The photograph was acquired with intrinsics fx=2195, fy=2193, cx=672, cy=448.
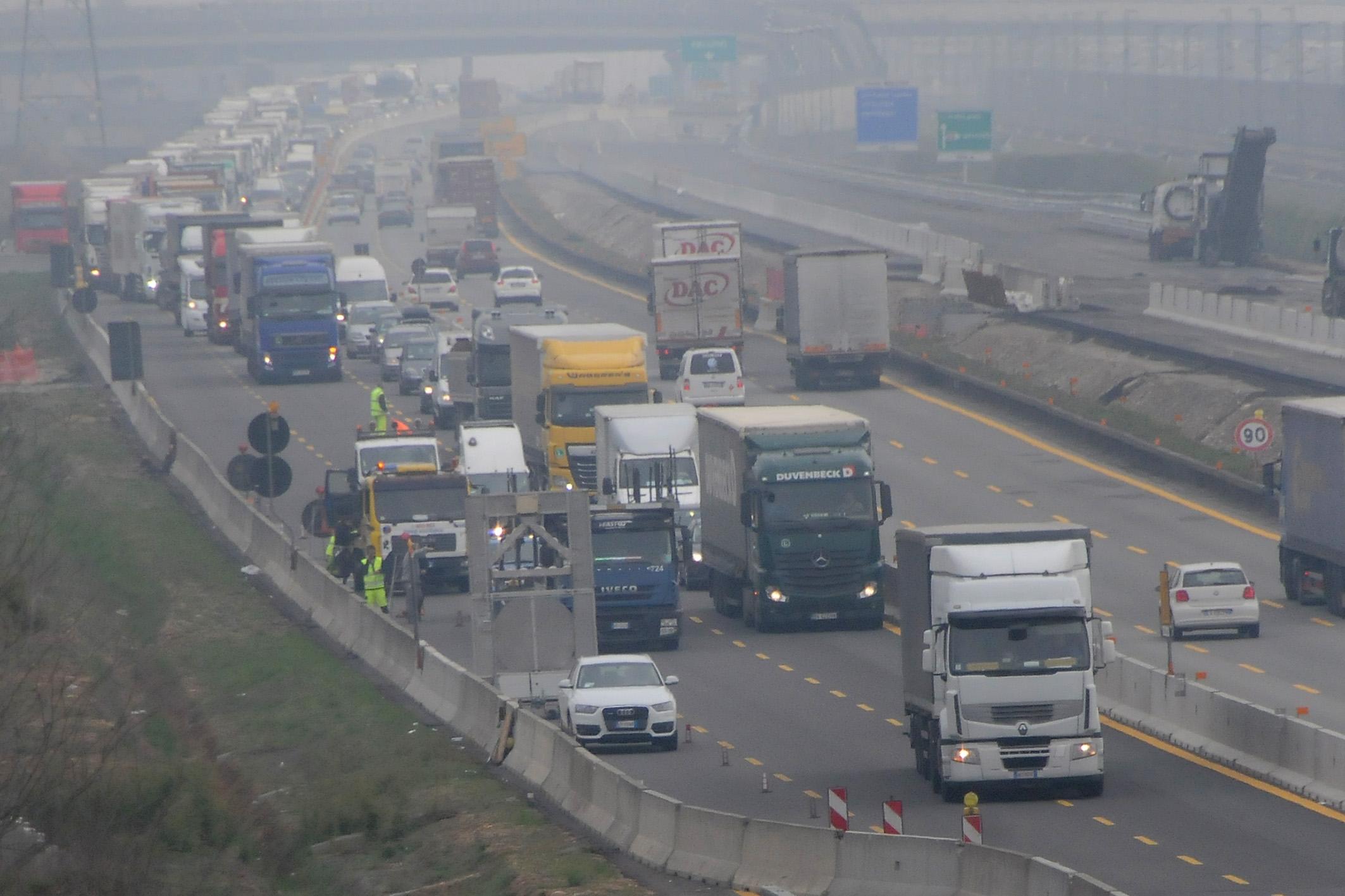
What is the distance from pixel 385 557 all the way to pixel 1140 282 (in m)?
46.7

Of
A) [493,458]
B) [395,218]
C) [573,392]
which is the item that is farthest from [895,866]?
[395,218]

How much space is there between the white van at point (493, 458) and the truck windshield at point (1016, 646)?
69.0ft

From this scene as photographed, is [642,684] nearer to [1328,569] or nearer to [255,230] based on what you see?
[1328,569]

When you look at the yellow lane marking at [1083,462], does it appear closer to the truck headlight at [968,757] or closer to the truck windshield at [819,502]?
the truck windshield at [819,502]

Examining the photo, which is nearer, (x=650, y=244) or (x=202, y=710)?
(x=202, y=710)

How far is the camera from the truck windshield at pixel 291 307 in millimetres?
65750

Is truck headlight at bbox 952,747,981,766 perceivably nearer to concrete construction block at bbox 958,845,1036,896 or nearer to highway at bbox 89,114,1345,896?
highway at bbox 89,114,1345,896

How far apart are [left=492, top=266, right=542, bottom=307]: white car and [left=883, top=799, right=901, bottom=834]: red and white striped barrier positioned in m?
60.6

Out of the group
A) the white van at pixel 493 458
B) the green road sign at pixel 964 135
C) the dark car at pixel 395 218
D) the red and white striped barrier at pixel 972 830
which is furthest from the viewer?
the dark car at pixel 395 218

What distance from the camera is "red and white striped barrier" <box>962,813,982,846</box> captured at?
61.8 ft

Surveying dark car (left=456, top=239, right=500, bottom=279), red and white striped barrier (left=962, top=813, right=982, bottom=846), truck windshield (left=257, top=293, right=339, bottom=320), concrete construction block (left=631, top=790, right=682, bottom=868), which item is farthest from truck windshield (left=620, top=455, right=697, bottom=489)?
dark car (left=456, top=239, right=500, bottom=279)

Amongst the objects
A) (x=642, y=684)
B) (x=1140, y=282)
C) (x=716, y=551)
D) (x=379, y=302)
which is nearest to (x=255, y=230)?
(x=379, y=302)

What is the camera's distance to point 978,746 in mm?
23859

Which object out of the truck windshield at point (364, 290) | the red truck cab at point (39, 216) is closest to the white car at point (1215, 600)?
the truck windshield at point (364, 290)
